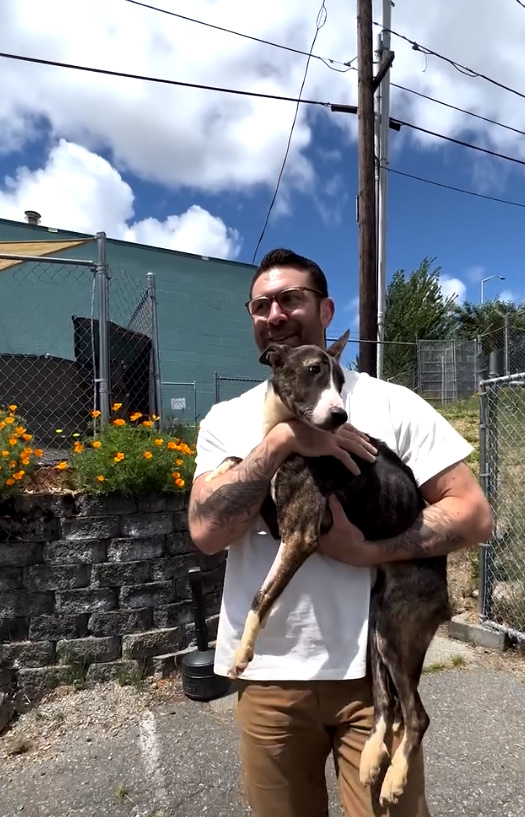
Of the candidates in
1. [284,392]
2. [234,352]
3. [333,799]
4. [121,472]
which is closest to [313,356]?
[284,392]

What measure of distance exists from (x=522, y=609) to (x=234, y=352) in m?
14.0

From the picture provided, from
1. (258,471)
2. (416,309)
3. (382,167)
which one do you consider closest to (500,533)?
(258,471)

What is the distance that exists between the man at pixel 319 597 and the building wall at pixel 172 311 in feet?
41.5

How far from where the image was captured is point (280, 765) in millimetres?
1891

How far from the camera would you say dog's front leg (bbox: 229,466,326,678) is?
→ 178 centimetres

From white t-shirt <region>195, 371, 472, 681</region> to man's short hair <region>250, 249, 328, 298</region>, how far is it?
0.37 meters

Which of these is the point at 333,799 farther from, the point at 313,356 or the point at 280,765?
the point at 313,356

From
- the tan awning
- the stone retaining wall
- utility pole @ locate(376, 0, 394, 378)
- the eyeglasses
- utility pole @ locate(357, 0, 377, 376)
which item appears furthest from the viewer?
utility pole @ locate(376, 0, 394, 378)

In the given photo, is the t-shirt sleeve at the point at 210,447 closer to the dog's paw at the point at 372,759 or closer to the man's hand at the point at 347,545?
the man's hand at the point at 347,545

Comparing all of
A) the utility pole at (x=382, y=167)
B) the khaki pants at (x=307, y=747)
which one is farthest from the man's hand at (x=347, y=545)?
the utility pole at (x=382, y=167)

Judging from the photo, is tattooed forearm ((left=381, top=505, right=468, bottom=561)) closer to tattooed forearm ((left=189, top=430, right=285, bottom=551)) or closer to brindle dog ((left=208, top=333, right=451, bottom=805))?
brindle dog ((left=208, top=333, right=451, bottom=805))

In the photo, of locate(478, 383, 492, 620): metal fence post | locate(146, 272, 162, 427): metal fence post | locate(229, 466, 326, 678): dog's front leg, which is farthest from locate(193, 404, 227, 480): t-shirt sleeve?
locate(146, 272, 162, 427): metal fence post

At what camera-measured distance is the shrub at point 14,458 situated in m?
4.49

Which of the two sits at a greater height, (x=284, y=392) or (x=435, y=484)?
(x=284, y=392)
